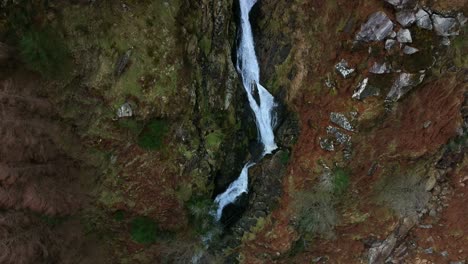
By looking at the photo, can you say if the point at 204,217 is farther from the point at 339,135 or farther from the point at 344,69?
the point at 344,69

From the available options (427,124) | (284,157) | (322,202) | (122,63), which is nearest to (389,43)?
(427,124)

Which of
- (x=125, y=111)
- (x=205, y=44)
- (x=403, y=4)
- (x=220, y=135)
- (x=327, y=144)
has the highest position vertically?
(x=205, y=44)

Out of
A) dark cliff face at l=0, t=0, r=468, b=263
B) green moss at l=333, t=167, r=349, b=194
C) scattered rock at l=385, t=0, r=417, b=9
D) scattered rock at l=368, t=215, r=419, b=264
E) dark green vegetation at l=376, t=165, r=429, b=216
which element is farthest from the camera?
scattered rock at l=368, t=215, r=419, b=264

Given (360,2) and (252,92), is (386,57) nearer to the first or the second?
(360,2)

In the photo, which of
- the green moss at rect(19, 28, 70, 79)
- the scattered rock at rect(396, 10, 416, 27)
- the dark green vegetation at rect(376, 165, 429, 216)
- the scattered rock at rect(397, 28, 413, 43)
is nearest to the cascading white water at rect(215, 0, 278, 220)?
the dark green vegetation at rect(376, 165, 429, 216)

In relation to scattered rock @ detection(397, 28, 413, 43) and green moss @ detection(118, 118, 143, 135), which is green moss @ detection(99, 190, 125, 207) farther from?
scattered rock @ detection(397, 28, 413, 43)

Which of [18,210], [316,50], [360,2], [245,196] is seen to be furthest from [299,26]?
[18,210]
